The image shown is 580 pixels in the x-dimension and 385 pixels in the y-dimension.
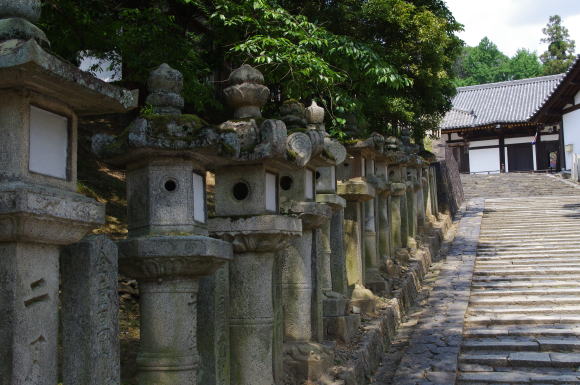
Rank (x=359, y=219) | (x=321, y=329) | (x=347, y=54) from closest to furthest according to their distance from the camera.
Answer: (x=321, y=329) < (x=359, y=219) < (x=347, y=54)

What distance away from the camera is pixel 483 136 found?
142ft

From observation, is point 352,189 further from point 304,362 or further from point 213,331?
point 213,331

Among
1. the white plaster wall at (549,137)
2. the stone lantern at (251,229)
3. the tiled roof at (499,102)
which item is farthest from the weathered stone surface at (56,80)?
the white plaster wall at (549,137)

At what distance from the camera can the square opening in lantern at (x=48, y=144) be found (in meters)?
3.35

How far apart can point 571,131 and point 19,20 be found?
32.6 m

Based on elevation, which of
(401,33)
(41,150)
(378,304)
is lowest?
(378,304)

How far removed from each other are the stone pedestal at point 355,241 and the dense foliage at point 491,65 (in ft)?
177

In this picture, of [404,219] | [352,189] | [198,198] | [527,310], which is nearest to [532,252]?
[404,219]

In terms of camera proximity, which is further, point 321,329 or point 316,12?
point 316,12

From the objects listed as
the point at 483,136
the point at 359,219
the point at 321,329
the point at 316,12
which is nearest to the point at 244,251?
the point at 321,329

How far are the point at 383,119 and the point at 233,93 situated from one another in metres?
Answer: 11.5

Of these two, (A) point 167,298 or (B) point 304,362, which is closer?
(A) point 167,298

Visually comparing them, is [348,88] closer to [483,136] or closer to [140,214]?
[140,214]

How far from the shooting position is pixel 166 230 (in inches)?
177
